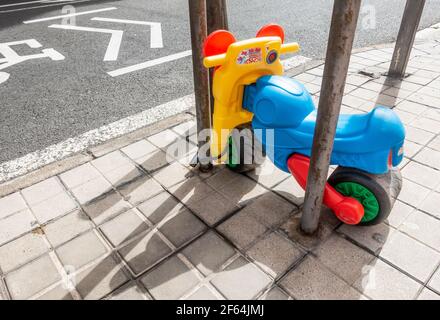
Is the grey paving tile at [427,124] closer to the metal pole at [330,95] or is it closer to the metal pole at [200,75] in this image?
the metal pole at [330,95]

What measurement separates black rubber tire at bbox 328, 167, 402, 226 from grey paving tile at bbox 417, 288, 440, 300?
0.46 m

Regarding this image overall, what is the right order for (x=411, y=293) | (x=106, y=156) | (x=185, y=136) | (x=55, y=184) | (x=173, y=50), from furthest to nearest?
(x=173, y=50), (x=185, y=136), (x=106, y=156), (x=55, y=184), (x=411, y=293)

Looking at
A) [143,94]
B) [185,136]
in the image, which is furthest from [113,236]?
[143,94]

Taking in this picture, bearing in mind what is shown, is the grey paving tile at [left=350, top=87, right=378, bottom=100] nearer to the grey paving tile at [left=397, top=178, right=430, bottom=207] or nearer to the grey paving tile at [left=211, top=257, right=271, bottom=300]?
the grey paving tile at [left=397, top=178, right=430, bottom=207]

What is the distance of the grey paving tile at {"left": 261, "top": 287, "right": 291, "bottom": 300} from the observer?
1934 mm

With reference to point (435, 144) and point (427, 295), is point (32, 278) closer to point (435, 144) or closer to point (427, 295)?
point (427, 295)

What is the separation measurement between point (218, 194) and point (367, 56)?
157 inches

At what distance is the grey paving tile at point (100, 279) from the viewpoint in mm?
1991

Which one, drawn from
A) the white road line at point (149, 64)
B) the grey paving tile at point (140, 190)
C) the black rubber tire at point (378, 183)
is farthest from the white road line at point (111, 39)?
the black rubber tire at point (378, 183)

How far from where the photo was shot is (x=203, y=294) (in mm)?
1975

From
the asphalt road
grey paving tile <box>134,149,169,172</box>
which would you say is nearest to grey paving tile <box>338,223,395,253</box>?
grey paving tile <box>134,149,169,172</box>

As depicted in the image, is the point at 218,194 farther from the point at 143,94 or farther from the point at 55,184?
the point at 143,94

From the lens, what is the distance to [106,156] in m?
3.20

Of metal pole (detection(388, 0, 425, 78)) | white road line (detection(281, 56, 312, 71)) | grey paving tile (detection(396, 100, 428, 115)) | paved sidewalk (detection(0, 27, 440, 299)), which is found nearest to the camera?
paved sidewalk (detection(0, 27, 440, 299))
